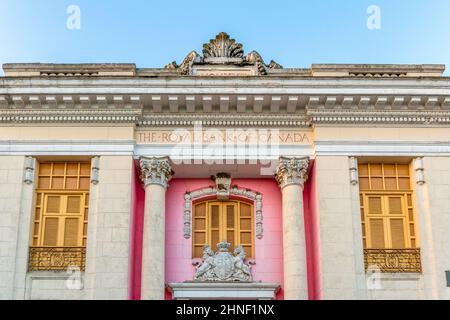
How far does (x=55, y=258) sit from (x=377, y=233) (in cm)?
862

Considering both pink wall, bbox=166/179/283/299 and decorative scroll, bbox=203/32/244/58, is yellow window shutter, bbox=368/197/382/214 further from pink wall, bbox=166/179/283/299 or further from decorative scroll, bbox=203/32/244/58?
decorative scroll, bbox=203/32/244/58

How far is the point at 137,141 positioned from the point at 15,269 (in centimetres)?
473

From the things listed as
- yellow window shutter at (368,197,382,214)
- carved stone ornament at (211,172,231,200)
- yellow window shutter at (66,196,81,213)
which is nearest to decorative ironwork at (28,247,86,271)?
yellow window shutter at (66,196,81,213)

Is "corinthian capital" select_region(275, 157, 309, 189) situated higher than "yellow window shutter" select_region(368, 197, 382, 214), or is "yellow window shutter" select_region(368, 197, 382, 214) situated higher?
"corinthian capital" select_region(275, 157, 309, 189)

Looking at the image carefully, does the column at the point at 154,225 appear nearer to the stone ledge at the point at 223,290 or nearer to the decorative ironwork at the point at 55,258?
the stone ledge at the point at 223,290

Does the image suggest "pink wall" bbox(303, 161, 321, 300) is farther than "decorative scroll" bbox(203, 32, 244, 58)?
No

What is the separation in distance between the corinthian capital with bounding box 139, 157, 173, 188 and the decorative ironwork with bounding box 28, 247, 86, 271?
2.55m

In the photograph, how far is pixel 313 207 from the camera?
907 inches

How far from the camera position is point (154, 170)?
2280 centimetres

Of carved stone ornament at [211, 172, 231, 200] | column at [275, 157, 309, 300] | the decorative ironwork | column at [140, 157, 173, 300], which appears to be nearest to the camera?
column at [140, 157, 173, 300]

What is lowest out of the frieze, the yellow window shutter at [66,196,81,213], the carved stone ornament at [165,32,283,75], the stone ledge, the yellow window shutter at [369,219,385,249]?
the stone ledge

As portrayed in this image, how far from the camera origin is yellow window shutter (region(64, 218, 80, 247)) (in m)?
22.4

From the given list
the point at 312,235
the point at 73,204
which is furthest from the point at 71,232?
the point at 312,235

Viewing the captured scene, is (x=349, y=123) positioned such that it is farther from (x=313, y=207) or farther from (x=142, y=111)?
(x=142, y=111)
